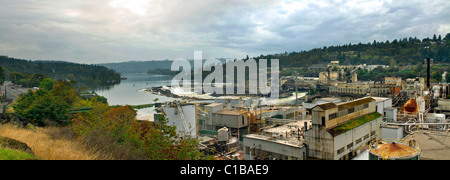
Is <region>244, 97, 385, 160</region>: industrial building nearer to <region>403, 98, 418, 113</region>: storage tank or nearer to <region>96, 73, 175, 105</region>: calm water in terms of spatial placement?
<region>403, 98, 418, 113</region>: storage tank

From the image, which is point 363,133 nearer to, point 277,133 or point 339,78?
point 277,133

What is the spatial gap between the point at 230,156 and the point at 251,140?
1.12 m

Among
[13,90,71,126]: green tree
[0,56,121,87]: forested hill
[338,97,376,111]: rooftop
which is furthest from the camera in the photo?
[0,56,121,87]: forested hill

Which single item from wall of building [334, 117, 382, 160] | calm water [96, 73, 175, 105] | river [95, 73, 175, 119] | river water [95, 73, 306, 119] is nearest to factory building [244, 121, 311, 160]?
wall of building [334, 117, 382, 160]

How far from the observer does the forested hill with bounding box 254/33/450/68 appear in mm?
45750

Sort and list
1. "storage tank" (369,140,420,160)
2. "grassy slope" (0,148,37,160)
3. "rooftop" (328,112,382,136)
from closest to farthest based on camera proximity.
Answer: "grassy slope" (0,148,37,160), "storage tank" (369,140,420,160), "rooftop" (328,112,382,136)

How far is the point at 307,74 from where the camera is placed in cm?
4878

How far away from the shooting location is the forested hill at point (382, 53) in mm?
45750

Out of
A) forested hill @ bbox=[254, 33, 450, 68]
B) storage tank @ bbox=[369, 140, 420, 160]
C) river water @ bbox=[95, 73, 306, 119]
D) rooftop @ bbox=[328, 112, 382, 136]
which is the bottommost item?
river water @ bbox=[95, 73, 306, 119]

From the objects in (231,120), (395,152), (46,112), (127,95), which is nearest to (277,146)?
(395,152)

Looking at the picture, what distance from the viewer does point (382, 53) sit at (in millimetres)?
52812

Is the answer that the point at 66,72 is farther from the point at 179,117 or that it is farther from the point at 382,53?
the point at 382,53
